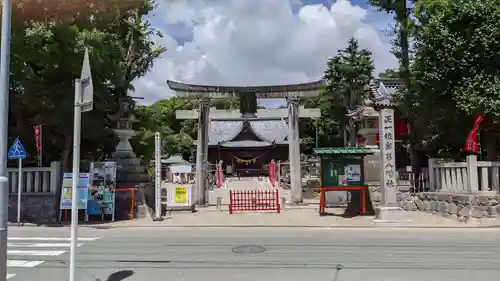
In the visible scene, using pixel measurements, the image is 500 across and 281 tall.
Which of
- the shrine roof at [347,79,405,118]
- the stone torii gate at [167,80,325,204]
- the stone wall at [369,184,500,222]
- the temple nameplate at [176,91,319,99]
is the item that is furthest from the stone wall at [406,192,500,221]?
the temple nameplate at [176,91,319,99]

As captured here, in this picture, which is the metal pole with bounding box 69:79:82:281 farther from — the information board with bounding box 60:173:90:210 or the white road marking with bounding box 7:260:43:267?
the information board with bounding box 60:173:90:210

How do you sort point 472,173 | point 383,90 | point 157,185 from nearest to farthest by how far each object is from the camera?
point 472,173 → point 157,185 → point 383,90

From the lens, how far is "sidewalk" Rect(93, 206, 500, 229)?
12934mm

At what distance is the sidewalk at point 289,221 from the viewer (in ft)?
42.4

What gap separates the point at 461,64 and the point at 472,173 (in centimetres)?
366

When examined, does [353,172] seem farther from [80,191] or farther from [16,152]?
[16,152]

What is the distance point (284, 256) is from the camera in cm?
839

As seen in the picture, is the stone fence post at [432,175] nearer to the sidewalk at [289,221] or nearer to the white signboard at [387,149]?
the sidewalk at [289,221]

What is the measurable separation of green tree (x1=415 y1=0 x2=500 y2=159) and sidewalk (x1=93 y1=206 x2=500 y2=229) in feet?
11.8

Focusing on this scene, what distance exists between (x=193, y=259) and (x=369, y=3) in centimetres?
1488

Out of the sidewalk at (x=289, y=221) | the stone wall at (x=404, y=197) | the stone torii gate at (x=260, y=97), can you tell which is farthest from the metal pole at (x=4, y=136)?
the stone torii gate at (x=260, y=97)

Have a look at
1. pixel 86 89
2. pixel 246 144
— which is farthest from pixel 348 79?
pixel 86 89

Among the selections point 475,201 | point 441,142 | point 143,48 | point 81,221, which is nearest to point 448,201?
point 475,201

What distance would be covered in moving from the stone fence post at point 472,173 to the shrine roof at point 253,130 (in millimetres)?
29387
